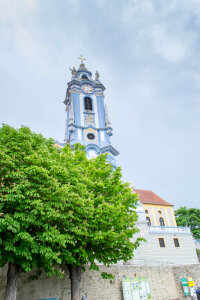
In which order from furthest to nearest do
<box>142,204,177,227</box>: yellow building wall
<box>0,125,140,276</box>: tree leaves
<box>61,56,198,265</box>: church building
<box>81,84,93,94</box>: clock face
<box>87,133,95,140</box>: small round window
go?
<box>81,84,93,94</box>: clock face → <box>87,133,95,140</box>: small round window → <box>142,204,177,227</box>: yellow building wall → <box>61,56,198,265</box>: church building → <box>0,125,140,276</box>: tree leaves

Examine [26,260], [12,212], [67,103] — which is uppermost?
[67,103]

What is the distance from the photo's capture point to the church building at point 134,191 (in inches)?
1052

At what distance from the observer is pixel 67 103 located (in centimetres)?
4094

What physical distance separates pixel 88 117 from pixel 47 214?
2679cm

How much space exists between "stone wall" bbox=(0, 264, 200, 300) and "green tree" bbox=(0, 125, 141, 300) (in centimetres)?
218

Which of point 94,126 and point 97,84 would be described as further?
point 97,84

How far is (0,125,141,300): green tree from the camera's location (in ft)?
34.8

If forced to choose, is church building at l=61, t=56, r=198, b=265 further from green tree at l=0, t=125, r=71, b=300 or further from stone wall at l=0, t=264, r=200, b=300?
green tree at l=0, t=125, r=71, b=300

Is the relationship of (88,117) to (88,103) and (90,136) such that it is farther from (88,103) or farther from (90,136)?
(90,136)

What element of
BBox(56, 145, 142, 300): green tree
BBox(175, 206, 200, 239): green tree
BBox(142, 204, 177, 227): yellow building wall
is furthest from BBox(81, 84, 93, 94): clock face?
BBox(175, 206, 200, 239): green tree

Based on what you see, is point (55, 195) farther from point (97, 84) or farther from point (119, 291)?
Result: point (97, 84)

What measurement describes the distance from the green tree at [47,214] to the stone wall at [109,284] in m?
2.18

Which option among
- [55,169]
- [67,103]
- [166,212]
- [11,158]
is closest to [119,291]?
[55,169]

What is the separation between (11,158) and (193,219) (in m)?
37.6
